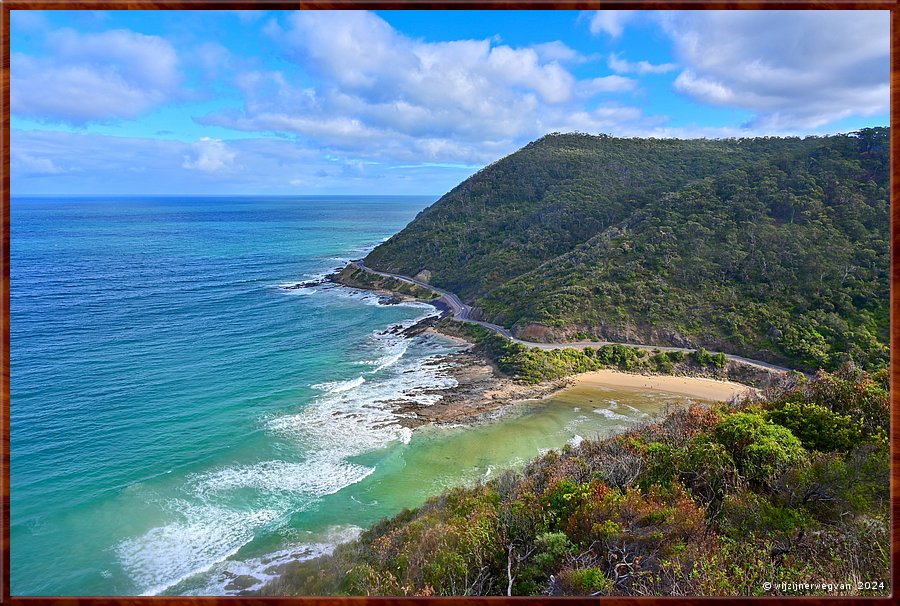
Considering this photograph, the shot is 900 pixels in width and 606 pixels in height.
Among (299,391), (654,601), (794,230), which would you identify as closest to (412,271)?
(299,391)

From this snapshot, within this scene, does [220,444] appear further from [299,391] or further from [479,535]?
[479,535]

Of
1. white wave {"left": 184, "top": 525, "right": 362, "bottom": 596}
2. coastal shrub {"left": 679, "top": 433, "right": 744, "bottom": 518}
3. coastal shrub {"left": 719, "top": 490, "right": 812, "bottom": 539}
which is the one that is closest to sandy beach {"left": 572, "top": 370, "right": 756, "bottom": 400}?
white wave {"left": 184, "top": 525, "right": 362, "bottom": 596}

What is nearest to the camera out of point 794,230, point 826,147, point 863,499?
point 863,499

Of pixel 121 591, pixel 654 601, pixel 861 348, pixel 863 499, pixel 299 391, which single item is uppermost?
pixel 654 601

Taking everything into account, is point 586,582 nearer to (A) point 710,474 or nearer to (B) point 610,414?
(A) point 710,474

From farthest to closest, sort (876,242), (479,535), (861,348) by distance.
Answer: (876,242), (861,348), (479,535)

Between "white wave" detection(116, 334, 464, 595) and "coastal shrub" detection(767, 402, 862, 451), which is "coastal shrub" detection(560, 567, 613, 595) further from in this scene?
"white wave" detection(116, 334, 464, 595)

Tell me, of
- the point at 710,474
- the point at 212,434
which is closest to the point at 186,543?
the point at 212,434
